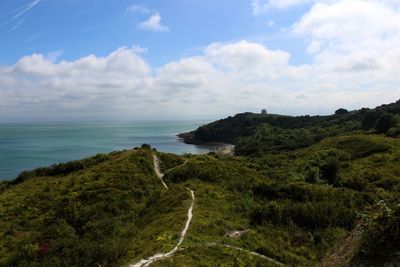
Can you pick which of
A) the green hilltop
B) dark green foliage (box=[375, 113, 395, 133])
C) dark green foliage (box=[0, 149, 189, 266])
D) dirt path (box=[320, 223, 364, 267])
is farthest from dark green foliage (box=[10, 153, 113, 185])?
dark green foliage (box=[375, 113, 395, 133])

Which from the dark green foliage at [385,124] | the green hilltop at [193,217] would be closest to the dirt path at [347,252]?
the green hilltop at [193,217]

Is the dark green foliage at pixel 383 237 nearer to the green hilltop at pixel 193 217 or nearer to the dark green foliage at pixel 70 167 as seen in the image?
the green hilltop at pixel 193 217

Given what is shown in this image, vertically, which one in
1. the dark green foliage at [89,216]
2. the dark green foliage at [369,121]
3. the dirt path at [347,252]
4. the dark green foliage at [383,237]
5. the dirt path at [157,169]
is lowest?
the dark green foliage at [89,216]

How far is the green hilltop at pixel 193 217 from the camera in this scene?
1658 centimetres

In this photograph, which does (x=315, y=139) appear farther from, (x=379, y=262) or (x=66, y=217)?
(x=379, y=262)

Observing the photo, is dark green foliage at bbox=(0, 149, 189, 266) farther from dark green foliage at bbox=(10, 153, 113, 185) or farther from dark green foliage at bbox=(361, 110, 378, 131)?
dark green foliage at bbox=(361, 110, 378, 131)

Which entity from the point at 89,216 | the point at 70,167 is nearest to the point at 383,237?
the point at 89,216

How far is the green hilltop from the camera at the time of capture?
16578 mm

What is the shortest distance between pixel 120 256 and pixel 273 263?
9325 mm

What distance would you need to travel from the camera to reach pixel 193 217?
24891mm

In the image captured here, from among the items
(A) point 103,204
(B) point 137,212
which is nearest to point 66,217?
(A) point 103,204

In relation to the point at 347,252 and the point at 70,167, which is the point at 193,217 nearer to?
the point at 347,252

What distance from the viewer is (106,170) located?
4528 centimetres

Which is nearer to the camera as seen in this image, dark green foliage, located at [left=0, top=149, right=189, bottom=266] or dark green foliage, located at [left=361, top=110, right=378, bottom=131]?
dark green foliage, located at [left=0, top=149, right=189, bottom=266]
